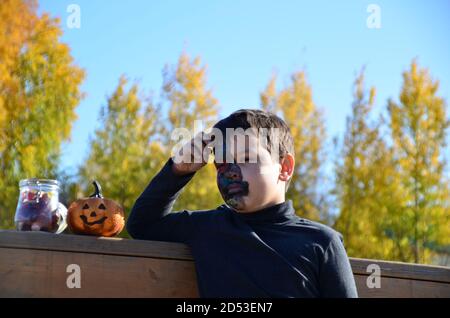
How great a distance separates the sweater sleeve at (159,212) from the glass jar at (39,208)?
249 mm

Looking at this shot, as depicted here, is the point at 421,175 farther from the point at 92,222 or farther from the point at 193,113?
the point at 92,222

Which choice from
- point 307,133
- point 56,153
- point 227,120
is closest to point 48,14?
point 56,153

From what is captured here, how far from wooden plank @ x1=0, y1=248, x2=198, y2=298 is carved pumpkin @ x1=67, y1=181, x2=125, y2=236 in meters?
0.19

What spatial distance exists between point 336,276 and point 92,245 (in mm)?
745

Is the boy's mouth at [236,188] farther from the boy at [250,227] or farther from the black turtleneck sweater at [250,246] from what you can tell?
the black turtleneck sweater at [250,246]

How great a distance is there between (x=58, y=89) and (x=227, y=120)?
866 centimetres

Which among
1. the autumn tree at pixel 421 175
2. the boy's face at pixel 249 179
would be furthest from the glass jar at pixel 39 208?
the autumn tree at pixel 421 175

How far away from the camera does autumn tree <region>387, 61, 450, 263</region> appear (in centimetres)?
1012

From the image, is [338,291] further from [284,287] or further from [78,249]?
[78,249]

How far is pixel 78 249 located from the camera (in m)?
1.72

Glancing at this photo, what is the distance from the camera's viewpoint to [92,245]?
1736mm

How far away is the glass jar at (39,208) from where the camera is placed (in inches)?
74.8

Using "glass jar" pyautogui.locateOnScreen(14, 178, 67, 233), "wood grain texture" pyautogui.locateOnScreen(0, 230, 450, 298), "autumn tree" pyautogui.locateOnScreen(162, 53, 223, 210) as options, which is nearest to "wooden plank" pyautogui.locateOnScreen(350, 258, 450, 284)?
"wood grain texture" pyautogui.locateOnScreen(0, 230, 450, 298)

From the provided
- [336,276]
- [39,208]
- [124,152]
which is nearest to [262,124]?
[336,276]
